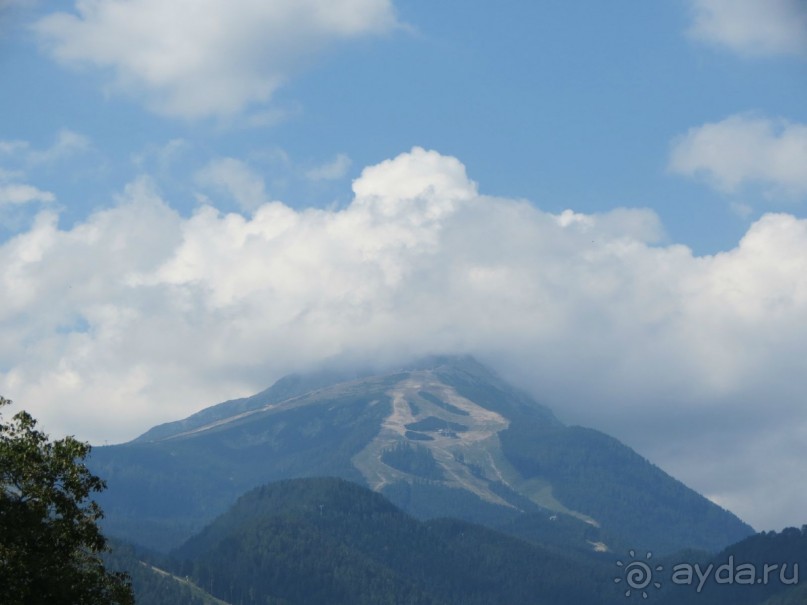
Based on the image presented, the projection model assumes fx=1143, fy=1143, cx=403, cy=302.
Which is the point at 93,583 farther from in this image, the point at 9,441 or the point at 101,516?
the point at 9,441

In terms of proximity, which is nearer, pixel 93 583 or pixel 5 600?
pixel 5 600

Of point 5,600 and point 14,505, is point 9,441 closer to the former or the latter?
point 14,505

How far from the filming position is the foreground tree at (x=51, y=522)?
240ft

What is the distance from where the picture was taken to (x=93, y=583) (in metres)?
76.5

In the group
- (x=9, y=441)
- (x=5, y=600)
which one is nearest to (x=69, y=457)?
(x=9, y=441)

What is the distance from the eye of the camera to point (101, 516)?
255 feet

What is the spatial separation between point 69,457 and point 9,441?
421 centimetres

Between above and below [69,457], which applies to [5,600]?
below

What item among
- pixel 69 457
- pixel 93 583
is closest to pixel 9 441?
pixel 69 457

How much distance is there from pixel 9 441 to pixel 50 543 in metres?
7.46

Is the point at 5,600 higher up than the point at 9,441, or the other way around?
the point at 9,441

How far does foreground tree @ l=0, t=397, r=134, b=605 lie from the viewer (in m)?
73.1

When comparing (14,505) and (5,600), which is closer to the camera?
(5,600)

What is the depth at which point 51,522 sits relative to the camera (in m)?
78.6
